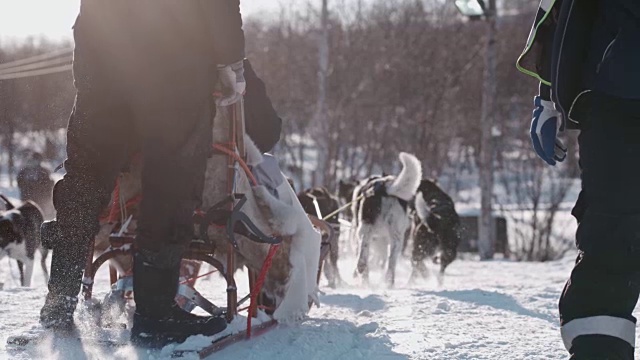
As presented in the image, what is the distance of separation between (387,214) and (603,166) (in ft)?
21.1

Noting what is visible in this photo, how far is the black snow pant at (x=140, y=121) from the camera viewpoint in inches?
102

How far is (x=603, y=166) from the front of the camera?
1.85 meters

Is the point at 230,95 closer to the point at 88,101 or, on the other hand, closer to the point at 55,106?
the point at 88,101

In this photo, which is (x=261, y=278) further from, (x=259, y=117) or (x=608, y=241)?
(x=608, y=241)

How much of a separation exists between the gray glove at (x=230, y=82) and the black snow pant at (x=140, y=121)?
0.05 meters

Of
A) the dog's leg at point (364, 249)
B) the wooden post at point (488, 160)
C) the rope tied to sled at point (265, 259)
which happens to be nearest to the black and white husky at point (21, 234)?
the dog's leg at point (364, 249)

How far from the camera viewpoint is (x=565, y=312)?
191 centimetres

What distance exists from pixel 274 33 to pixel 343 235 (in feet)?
66.4

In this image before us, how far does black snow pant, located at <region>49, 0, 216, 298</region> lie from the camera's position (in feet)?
8.46

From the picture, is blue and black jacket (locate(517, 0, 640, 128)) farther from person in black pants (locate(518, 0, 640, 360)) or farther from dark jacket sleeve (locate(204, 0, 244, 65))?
dark jacket sleeve (locate(204, 0, 244, 65))

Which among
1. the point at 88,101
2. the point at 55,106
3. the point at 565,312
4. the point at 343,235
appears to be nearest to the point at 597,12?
the point at 565,312

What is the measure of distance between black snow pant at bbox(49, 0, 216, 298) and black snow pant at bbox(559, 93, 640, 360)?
1.22 meters

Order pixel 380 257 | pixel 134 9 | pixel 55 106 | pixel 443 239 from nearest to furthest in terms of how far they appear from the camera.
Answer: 1. pixel 134 9
2. pixel 55 106
3. pixel 380 257
4. pixel 443 239

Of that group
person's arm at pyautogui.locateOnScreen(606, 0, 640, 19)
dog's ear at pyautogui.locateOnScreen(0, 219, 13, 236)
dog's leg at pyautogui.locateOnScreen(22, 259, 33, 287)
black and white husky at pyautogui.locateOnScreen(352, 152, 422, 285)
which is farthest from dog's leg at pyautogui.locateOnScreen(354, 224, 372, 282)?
person's arm at pyautogui.locateOnScreen(606, 0, 640, 19)
